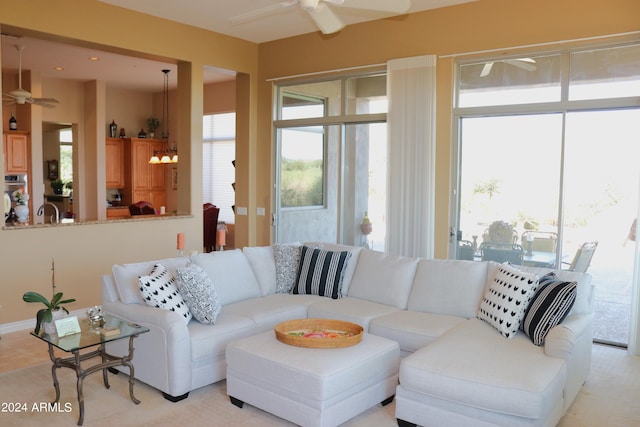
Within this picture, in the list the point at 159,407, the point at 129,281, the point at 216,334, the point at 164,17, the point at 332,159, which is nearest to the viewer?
the point at 159,407

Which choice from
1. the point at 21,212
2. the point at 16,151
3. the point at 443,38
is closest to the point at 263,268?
the point at 21,212

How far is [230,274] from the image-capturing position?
4.62 meters

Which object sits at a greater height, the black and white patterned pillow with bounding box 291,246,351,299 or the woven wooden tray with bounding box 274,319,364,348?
the black and white patterned pillow with bounding box 291,246,351,299

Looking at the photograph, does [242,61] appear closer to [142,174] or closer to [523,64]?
[523,64]

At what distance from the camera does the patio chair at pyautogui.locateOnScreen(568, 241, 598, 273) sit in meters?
4.91

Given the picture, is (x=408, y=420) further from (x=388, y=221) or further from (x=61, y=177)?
(x=61, y=177)

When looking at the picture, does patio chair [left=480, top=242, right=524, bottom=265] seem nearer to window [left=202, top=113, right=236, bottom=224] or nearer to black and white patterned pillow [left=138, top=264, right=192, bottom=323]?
black and white patterned pillow [left=138, top=264, right=192, bottom=323]

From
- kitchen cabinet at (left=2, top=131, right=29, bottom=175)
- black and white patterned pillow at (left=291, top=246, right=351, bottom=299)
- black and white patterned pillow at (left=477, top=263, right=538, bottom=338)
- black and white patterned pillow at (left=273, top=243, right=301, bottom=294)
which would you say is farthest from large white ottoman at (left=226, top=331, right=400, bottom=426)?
kitchen cabinet at (left=2, top=131, right=29, bottom=175)

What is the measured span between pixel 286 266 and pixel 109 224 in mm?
2056

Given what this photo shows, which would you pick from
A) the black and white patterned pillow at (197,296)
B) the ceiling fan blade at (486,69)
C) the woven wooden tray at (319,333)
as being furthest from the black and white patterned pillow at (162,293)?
the ceiling fan blade at (486,69)

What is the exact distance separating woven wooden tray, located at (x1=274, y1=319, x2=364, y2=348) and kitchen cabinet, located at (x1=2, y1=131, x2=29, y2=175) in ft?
22.9

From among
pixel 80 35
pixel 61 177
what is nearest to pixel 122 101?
pixel 61 177

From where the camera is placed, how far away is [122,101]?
10.5 m

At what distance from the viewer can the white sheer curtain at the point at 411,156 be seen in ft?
18.5
